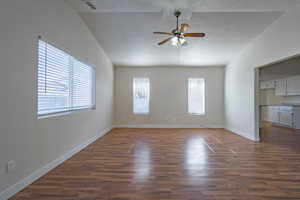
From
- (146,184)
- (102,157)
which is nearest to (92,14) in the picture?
(102,157)

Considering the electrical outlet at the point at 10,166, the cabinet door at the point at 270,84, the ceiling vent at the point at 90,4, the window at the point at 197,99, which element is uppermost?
the ceiling vent at the point at 90,4


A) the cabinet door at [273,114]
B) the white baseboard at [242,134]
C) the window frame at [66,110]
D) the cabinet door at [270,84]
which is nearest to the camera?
the window frame at [66,110]

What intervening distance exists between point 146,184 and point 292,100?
7.83 metres

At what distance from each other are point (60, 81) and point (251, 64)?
15.9 ft

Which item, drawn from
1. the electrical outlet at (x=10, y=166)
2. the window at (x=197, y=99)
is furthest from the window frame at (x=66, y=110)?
the window at (x=197, y=99)

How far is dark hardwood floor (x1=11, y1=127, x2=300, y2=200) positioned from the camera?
6.97ft

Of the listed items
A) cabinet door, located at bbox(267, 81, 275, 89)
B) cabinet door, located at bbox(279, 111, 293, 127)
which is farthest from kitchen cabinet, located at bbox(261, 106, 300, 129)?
cabinet door, located at bbox(267, 81, 275, 89)

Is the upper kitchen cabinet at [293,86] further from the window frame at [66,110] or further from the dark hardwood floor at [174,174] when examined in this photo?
the window frame at [66,110]

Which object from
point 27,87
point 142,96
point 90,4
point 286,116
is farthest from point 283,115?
point 27,87

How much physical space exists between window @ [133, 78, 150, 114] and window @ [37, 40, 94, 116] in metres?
2.69

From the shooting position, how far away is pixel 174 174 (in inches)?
105

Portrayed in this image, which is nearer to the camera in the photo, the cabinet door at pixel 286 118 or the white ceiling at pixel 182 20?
the white ceiling at pixel 182 20

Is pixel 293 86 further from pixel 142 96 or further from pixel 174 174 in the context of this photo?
pixel 174 174

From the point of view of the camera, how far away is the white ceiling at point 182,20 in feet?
11.0
